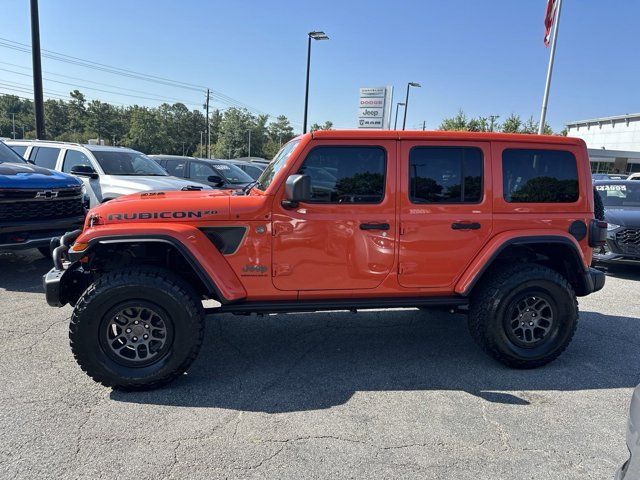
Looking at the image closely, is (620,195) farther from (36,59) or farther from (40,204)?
(36,59)

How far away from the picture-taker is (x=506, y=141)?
352cm

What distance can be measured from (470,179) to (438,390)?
1.72m

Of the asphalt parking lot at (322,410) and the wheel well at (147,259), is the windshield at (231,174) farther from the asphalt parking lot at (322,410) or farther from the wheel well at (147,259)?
the wheel well at (147,259)

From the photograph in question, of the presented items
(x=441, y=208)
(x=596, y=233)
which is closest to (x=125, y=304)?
(x=441, y=208)

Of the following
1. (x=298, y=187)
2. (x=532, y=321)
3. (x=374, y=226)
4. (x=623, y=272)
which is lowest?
(x=623, y=272)

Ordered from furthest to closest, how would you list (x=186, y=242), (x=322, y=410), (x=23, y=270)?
(x=23, y=270), (x=186, y=242), (x=322, y=410)

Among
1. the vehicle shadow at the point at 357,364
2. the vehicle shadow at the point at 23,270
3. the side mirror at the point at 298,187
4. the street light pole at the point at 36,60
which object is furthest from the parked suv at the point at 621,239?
the street light pole at the point at 36,60

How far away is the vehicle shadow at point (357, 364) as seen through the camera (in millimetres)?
3117

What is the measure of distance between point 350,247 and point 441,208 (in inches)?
32.5

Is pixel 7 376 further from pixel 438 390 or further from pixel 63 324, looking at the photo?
pixel 438 390

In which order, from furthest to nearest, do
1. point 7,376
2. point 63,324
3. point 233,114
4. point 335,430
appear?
point 233,114, point 63,324, point 7,376, point 335,430

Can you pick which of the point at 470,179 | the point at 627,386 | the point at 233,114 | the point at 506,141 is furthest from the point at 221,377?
the point at 233,114

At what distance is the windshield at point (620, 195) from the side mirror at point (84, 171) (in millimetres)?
9666

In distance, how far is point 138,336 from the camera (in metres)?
3.15
